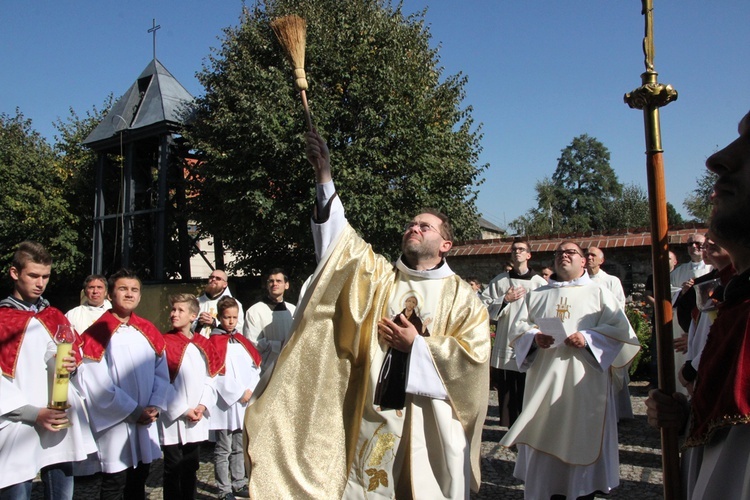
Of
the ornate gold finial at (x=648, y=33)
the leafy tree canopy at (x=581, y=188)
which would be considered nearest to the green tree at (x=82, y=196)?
the ornate gold finial at (x=648, y=33)

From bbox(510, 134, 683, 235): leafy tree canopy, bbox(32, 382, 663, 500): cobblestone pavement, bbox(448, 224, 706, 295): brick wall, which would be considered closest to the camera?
bbox(32, 382, 663, 500): cobblestone pavement

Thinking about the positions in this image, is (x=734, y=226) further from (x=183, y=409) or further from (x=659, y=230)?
(x=183, y=409)

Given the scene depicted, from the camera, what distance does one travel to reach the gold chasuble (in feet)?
10.3

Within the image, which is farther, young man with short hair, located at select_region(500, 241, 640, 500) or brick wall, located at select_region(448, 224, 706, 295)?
brick wall, located at select_region(448, 224, 706, 295)

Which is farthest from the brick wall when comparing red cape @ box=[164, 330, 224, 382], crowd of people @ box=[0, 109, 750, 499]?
red cape @ box=[164, 330, 224, 382]

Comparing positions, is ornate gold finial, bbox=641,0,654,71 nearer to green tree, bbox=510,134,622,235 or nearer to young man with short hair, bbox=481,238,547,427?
young man with short hair, bbox=481,238,547,427

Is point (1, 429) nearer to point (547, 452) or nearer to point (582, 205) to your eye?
point (547, 452)

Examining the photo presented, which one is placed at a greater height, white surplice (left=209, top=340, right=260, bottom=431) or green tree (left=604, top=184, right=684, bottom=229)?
green tree (left=604, top=184, right=684, bottom=229)

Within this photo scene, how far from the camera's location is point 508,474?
19.2 feet

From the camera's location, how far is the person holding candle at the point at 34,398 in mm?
3473

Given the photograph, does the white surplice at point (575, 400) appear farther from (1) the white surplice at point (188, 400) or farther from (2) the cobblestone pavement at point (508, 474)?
(1) the white surplice at point (188, 400)

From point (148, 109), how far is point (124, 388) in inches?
548

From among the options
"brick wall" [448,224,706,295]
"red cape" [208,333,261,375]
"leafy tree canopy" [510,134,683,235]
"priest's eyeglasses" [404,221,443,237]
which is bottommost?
"red cape" [208,333,261,375]

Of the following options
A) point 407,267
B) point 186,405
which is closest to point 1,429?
point 186,405
